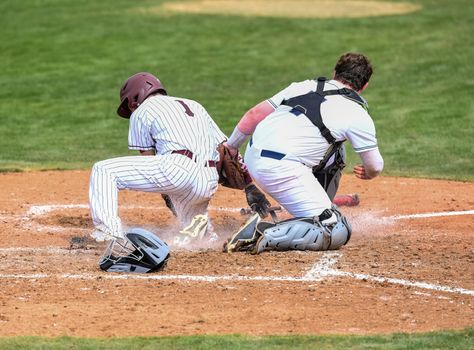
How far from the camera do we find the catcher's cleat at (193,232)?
26.4ft

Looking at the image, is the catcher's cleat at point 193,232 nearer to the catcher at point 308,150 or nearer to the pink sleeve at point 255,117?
the catcher at point 308,150

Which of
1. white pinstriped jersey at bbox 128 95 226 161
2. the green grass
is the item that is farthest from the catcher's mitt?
the green grass

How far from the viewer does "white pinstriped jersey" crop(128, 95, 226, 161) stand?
25.6ft

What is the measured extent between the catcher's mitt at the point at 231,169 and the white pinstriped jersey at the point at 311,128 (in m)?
0.53

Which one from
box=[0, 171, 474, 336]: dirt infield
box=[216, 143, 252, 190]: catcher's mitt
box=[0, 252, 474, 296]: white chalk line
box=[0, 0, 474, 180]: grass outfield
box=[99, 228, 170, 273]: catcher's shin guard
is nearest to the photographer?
box=[0, 171, 474, 336]: dirt infield

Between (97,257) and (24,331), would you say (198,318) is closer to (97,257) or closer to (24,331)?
(24,331)

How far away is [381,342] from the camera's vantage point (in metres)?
Answer: 5.48

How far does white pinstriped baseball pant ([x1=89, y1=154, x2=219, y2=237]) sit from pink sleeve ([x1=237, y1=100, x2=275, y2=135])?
1.29ft

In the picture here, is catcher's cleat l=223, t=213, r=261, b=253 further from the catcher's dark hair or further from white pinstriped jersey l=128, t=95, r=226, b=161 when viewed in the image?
the catcher's dark hair

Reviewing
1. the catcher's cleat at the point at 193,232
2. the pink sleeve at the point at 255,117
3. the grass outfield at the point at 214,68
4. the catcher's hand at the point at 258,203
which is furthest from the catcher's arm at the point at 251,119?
the grass outfield at the point at 214,68

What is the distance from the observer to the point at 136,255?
22.7 feet

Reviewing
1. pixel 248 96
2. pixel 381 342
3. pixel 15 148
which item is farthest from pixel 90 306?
pixel 248 96

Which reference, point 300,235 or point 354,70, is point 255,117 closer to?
point 354,70

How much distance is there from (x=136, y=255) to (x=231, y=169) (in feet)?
5.41
